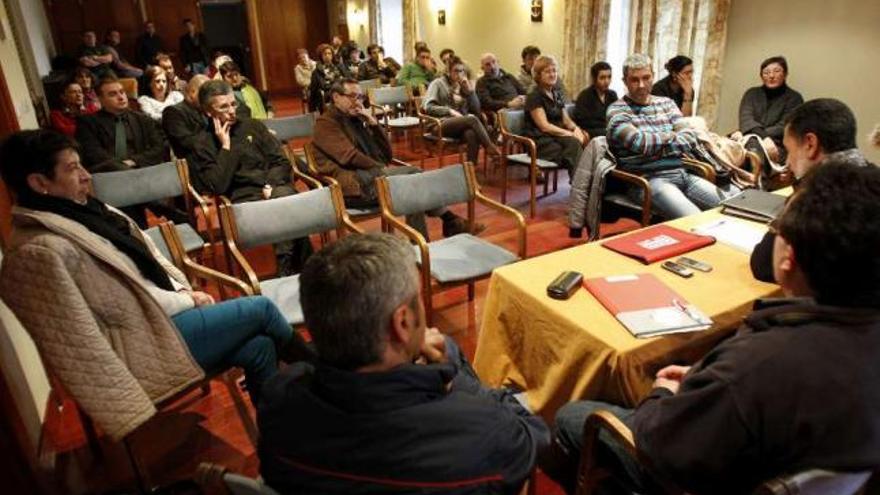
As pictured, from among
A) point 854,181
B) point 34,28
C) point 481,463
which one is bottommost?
point 481,463

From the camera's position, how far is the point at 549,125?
431 cm

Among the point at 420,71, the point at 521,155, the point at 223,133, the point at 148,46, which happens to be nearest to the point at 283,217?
the point at 223,133

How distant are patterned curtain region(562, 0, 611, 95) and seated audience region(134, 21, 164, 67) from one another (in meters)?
7.42

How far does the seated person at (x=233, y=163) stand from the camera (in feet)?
10.3

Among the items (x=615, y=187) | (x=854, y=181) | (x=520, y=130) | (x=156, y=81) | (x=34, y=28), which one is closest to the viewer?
(x=854, y=181)

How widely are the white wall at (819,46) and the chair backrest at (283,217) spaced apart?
398cm

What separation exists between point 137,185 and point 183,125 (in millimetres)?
787

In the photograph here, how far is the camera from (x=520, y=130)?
4.46 m

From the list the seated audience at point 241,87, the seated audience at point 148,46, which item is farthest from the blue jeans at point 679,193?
the seated audience at point 148,46

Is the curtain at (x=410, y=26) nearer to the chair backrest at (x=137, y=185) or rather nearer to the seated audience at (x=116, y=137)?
the seated audience at (x=116, y=137)

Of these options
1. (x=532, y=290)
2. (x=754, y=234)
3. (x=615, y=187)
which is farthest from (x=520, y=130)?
(x=532, y=290)

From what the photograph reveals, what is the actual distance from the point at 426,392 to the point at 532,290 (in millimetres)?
829

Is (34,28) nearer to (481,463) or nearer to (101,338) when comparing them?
(101,338)

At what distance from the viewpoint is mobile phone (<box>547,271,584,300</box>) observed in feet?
5.25
